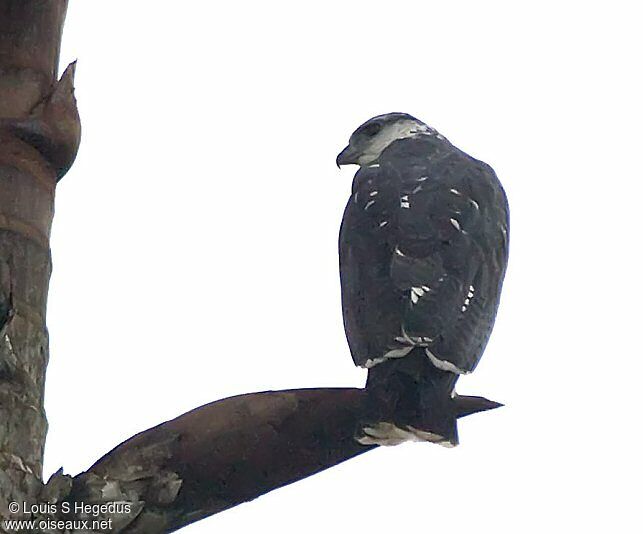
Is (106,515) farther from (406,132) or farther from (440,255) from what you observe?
(406,132)

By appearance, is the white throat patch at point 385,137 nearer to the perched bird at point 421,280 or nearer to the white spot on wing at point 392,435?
the perched bird at point 421,280

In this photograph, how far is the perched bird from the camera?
3.49 metres

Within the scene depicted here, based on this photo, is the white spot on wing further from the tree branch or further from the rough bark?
the rough bark

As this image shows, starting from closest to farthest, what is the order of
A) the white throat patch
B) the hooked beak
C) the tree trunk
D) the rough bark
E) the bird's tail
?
the tree trunk
the rough bark
the bird's tail
the white throat patch
the hooked beak

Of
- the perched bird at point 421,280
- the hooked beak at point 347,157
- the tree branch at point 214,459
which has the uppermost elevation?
the hooked beak at point 347,157

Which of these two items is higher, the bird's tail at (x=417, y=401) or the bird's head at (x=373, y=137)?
the bird's head at (x=373, y=137)

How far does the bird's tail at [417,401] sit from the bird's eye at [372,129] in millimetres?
2448

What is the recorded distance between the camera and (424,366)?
3.66 m

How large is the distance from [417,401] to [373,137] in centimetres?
262

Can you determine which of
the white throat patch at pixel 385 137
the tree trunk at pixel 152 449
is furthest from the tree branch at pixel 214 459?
the white throat patch at pixel 385 137

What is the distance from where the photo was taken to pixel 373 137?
596 centimetres

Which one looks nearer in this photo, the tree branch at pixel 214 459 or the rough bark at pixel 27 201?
the tree branch at pixel 214 459

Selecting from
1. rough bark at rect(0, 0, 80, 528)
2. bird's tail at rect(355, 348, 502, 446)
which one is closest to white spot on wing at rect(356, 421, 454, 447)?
bird's tail at rect(355, 348, 502, 446)

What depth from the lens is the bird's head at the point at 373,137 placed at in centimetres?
590
